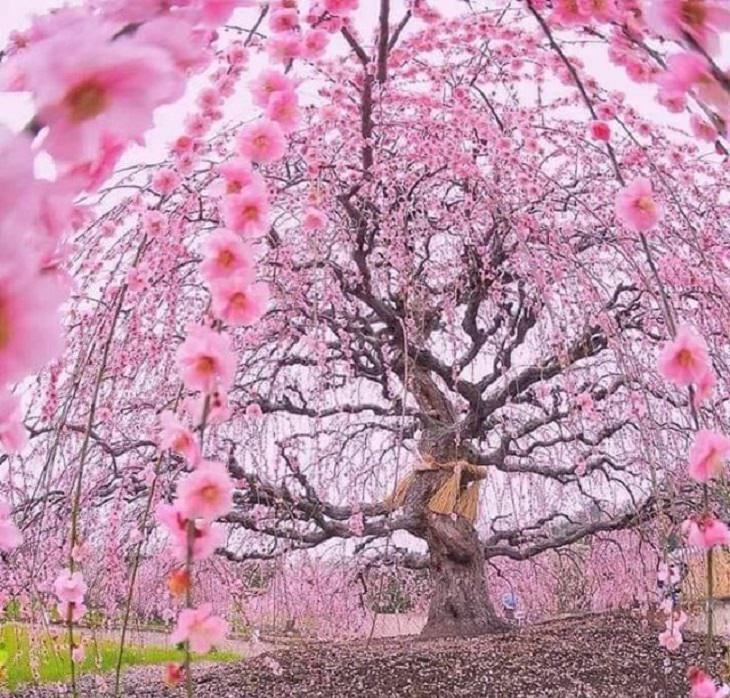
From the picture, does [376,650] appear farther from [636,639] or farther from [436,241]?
[436,241]

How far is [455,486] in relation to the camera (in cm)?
387

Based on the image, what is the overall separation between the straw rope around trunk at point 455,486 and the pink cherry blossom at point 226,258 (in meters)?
3.09

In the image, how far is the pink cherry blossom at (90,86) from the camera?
0.46 meters

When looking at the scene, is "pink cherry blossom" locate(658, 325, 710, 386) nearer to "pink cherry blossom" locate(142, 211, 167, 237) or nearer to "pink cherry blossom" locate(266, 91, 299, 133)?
"pink cherry blossom" locate(266, 91, 299, 133)

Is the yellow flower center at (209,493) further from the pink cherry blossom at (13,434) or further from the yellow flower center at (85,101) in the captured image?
the yellow flower center at (85,101)

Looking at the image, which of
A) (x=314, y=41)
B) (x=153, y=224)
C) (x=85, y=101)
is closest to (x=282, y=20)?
(x=314, y=41)

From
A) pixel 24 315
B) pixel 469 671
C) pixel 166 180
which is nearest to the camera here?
pixel 24 315

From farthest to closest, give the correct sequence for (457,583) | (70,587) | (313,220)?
(457,583) < (313,220) < (70,587)

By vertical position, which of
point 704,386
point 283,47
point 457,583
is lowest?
point 457,583

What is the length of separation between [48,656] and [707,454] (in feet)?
12.0

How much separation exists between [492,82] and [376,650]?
2.13 metres

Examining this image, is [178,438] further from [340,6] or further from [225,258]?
[340,6]

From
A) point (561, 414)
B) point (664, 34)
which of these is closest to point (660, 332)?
point (561, 414)

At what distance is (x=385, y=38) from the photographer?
1.74 m
